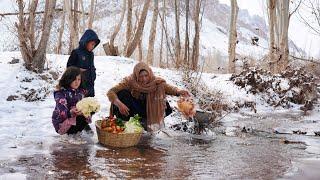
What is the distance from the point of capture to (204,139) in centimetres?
663

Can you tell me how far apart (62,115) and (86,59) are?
4.08ft

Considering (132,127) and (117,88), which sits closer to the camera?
(132,127)

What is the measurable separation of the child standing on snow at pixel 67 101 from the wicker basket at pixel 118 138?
0.38 metres

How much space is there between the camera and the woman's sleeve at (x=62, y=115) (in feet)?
18.7

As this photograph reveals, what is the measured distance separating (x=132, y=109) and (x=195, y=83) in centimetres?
478

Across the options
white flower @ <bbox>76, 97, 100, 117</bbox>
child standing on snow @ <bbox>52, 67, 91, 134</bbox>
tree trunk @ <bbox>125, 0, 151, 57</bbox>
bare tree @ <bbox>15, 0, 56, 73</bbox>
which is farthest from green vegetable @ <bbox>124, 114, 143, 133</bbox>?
tree trunk @ <bbox>125, 0, 151, 57</bbox>

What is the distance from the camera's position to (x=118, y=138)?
219 inches

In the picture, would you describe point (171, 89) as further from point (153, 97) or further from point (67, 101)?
point (67, 101)

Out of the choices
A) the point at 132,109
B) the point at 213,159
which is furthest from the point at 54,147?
the point at 213,159

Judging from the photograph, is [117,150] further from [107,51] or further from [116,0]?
[116,0]

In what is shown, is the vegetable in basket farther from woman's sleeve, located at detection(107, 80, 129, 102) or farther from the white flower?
woman's sleeve, located at detection(107, 80, 129, 102)

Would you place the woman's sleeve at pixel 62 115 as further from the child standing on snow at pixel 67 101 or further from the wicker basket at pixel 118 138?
the wicker basket at pixel 118 138

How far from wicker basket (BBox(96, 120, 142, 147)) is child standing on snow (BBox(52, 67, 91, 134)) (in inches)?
14.9

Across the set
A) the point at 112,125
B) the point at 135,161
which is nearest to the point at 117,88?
the point at 112,125
